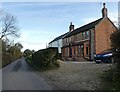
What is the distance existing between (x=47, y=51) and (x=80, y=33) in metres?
29.8

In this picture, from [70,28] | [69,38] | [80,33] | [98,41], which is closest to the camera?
[98,41]

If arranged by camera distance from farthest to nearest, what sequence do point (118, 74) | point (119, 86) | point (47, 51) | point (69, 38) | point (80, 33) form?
point (69, 38) → point (80, 33) → point (47, 51) → point (118, 74) → point (119, 86)

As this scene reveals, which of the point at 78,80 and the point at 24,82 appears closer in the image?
the point at 78,80

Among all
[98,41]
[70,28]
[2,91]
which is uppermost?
[70,28]

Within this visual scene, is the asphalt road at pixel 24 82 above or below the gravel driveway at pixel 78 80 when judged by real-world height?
below

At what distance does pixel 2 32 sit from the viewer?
74000 millimetres

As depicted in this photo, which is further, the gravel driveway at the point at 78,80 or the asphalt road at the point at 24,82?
the asphalt road at the point at 24,82

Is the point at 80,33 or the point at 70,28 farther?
the point at 70,28

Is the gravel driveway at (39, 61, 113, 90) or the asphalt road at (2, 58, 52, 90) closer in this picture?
the gravel driveway at (39, 61, 113, 90)

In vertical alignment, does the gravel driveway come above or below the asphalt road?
above

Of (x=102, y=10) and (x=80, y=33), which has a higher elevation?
(x=102, y=10)

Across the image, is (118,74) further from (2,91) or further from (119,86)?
(2,91)

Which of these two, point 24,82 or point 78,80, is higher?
point 78,80

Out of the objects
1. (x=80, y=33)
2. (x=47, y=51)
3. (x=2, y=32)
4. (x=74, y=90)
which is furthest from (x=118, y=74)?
(x=2, y=32)
